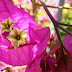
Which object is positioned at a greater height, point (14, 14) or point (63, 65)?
Answer: point (14, 14)

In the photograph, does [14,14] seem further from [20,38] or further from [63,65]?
[63,65]

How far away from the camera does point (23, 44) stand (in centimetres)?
25

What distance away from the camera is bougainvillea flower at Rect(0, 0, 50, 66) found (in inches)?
9.4

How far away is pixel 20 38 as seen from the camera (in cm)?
26

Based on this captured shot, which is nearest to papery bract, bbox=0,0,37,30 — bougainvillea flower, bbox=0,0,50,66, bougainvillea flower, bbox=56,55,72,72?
bougainvillea flower, bbox=0,0,50,66

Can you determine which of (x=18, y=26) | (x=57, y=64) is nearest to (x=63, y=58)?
(x=57, y=64)

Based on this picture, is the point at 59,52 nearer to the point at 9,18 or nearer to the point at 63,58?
the point at 63,58

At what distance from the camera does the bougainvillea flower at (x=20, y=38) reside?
0.24m

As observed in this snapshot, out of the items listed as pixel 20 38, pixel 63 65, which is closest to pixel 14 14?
pixel 20 38

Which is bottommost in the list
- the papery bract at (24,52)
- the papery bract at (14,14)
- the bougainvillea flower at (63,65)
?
the bougainvillea flower at (63,65)

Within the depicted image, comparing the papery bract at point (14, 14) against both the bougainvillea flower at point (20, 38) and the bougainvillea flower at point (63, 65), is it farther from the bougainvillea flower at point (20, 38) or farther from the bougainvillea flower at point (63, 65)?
the bougainvillea flower at point (63, 65)

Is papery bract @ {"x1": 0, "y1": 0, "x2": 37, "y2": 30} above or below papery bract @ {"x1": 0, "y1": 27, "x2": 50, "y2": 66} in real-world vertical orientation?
above

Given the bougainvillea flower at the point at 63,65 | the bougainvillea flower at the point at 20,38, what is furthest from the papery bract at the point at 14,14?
the bougainvillea flower at the point at 63,65

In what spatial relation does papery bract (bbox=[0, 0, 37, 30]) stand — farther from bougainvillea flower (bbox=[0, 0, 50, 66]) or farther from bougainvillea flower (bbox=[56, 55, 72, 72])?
bougainvillea flower (bbox=[56, 55, 72, 72])
